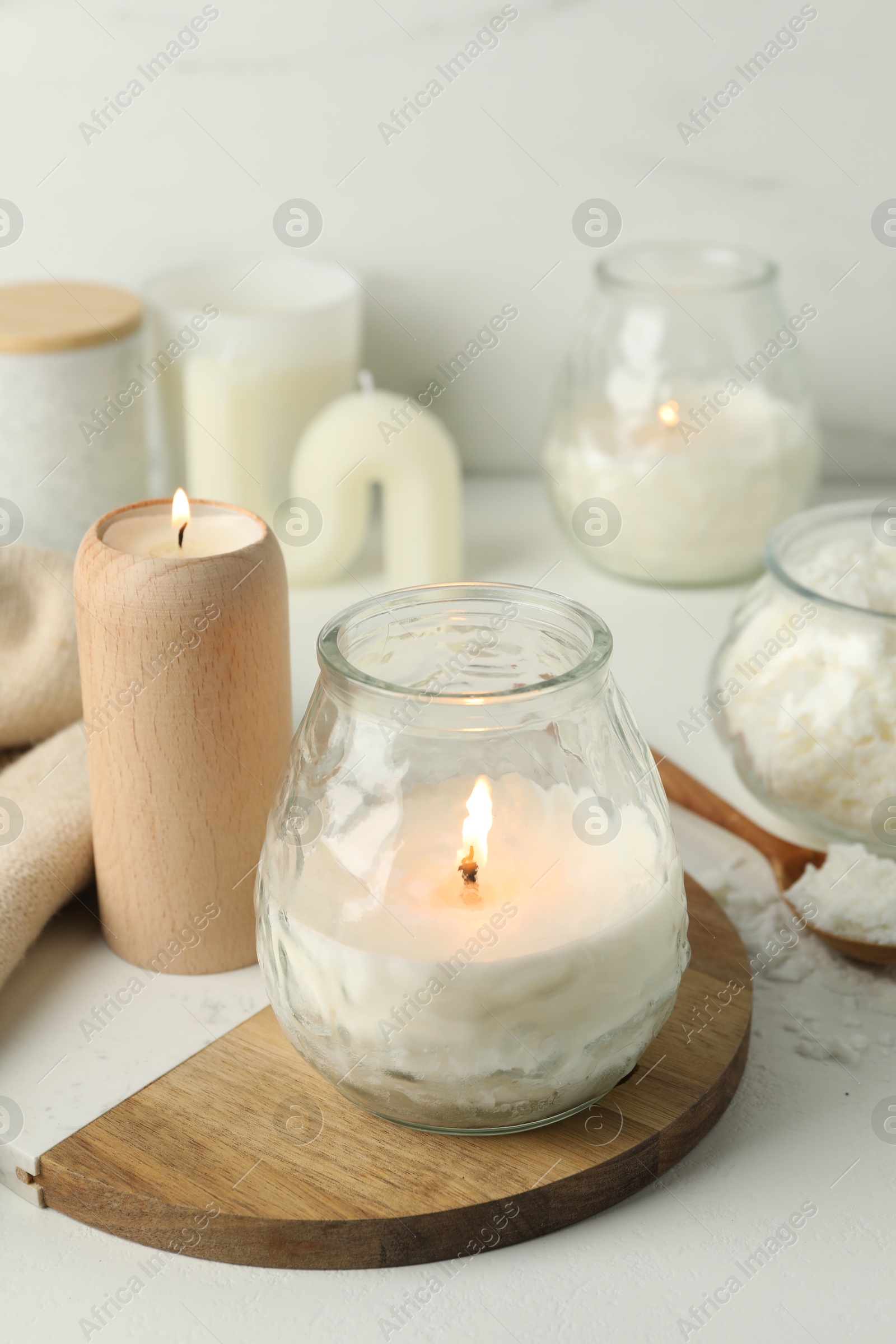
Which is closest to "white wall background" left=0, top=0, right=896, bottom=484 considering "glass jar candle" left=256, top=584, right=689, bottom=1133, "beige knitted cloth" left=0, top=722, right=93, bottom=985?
"beige knitted cloth" left=0, top=722, right=93, bottom=985

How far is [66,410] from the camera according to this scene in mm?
817

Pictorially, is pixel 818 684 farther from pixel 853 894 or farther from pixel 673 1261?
pixel 673 1261

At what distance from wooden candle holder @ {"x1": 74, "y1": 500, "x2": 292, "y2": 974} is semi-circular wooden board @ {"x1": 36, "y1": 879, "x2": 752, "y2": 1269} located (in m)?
0.07

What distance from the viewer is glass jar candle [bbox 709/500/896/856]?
0.56 m

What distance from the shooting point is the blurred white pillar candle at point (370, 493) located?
0.80 meters

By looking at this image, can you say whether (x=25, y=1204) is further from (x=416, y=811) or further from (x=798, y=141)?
(x=798, y=141)

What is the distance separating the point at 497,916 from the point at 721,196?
675 mm

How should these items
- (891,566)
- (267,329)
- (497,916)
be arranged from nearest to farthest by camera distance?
(497,916), (891,566), (267,329)

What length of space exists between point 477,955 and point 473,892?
0.03 metres

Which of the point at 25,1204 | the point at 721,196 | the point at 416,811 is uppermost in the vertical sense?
the point at 721,196

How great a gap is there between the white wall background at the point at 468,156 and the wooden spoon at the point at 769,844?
0.43 m

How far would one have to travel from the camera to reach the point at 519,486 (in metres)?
1.01

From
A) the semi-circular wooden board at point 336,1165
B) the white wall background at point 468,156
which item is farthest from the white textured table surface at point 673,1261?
the white wall background at point 468,156

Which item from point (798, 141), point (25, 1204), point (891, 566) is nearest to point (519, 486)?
point (798, 141)
